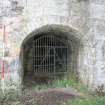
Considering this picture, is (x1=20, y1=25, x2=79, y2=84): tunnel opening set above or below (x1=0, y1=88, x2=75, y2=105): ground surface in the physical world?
above

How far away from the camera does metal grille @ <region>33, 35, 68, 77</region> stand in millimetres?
8938

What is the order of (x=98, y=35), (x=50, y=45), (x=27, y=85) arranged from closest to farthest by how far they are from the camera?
(x=98, y=35), (x=27, y=85), (x=50, y=45)

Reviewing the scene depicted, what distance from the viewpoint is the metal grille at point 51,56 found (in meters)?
8.94

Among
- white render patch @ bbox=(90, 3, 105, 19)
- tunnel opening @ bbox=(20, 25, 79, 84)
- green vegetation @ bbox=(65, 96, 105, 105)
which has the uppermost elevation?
white render patch @ bbox=(90, 3, 105, 19)

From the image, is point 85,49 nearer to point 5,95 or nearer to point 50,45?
point 50,45

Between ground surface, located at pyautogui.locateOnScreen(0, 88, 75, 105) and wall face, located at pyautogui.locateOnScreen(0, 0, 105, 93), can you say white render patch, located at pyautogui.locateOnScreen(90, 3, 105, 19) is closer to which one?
wall face, located at pyautogui.locateOnScreen(0, 0, 105, 93)

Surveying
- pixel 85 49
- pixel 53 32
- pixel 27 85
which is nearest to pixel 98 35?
pixel 85 49

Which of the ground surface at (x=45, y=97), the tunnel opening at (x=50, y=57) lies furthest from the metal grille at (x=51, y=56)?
the ground surface at (x=45, y=97)

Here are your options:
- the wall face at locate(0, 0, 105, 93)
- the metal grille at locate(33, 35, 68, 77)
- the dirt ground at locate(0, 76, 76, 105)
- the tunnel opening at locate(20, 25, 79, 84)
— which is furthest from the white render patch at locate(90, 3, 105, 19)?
the dirt ground at locate(0, 76, 76, 105)

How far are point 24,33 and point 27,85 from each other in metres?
1.73

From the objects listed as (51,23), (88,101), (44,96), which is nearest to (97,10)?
(51,23)

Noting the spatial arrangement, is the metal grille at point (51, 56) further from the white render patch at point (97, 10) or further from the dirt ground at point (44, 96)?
the white render patch at point (97, 10)

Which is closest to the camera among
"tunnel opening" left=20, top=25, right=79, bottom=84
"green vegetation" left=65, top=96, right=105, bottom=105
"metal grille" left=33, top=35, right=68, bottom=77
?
"green vegetation" left=65, top=96, right=105, bottom=105

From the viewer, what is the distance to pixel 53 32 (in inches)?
337
